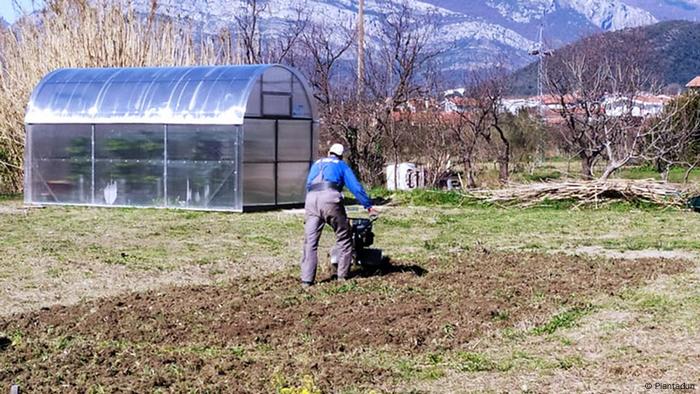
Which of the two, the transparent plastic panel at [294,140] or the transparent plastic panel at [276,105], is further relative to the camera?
the transparent plastic panel at [294,140]

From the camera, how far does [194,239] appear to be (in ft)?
52.3

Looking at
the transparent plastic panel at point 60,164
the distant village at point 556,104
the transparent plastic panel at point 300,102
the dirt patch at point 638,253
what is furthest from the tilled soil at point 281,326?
the distant village at point 556,104

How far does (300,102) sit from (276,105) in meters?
0.84

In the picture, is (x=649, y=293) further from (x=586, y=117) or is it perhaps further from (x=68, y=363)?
A: (x=586, y=117)

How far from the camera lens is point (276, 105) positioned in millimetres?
21500

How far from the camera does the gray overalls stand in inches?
443

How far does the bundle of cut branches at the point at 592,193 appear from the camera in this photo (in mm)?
20578

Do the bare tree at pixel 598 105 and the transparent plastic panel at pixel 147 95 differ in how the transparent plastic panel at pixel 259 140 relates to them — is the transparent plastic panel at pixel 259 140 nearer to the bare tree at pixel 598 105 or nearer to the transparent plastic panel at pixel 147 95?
the transparent plastic panel at pixel 147 95

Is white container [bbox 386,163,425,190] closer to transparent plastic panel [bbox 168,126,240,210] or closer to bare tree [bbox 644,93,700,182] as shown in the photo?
bare tree [bbox 644,93,700,182]

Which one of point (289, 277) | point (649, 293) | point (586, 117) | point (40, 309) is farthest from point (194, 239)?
point (586, 117)

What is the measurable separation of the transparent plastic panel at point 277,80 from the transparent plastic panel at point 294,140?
26.3 inches

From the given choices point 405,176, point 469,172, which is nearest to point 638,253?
point 405,176

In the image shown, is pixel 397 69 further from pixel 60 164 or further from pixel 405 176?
pixel 60 164

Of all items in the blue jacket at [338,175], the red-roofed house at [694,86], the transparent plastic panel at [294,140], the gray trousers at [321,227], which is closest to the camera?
the gray trousers at [321,227]
